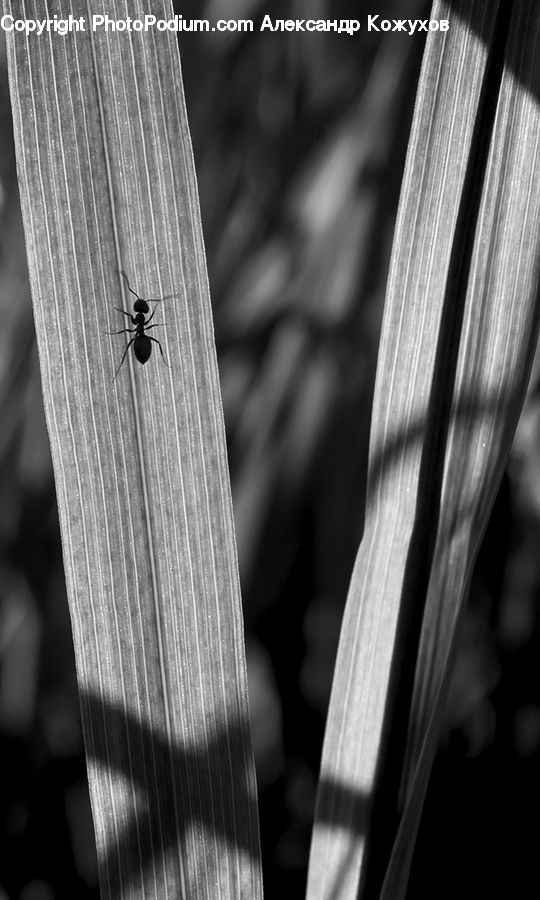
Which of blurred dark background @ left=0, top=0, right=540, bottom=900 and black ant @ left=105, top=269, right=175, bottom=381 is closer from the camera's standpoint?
black ant @ left=105, top=269, right=175, bottom=381

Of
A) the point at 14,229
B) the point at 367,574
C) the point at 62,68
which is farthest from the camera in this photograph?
the point at 14,229

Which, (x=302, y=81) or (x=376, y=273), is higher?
(x=302, y=81)

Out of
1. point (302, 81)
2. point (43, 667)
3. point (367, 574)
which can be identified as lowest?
point (43, 667)

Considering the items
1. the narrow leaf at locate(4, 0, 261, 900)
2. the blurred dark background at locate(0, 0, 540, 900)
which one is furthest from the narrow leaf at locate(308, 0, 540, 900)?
the blurred dark background at locate(0, 0, 540, 900)

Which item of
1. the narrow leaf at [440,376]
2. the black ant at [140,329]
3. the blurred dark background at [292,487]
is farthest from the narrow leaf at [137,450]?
the blurred dark background at [292,487]

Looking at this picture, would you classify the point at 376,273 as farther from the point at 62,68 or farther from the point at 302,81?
the point at 62,68

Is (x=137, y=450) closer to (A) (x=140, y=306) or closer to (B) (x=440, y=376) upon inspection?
(A) (x=140, y=306)

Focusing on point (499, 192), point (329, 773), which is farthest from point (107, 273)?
point (329, 773)

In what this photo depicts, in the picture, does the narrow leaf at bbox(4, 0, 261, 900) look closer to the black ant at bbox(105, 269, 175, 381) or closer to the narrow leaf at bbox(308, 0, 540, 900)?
the black ant at bbox(105, 269, 175, 381)
